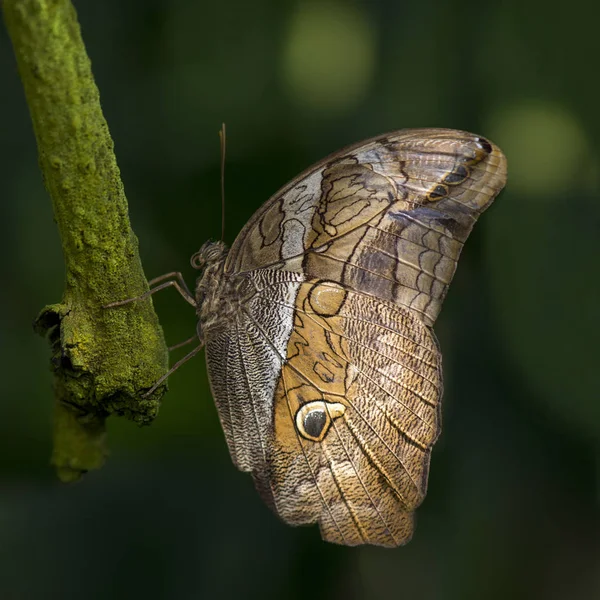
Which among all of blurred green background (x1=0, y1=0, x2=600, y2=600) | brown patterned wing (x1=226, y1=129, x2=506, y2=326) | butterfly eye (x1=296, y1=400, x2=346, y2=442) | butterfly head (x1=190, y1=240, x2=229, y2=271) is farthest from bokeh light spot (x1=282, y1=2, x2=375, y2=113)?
butterfly eye (x1=296, y1=400, x2=346, y2=442)

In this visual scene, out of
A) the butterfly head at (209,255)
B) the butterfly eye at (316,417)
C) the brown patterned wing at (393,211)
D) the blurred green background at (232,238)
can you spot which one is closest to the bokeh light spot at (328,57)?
the blurred green background at (232,238)

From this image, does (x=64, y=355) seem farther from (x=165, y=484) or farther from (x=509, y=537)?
(x=509, y=537)

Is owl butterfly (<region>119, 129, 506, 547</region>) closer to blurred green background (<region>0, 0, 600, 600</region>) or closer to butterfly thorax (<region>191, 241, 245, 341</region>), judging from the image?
butterfly thorax (<region>191, 241, 245, 341</region>)

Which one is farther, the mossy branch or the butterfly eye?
the butterfly eye

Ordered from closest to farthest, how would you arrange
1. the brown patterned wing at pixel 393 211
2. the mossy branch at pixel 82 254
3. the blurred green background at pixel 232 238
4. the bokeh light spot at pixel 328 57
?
the mossy branch at pixel 82 254 < the brown patterned wing at pixel 393 211 < the blurred green background at pixel 232 238 < the bokeh light spot at pixel 328 57

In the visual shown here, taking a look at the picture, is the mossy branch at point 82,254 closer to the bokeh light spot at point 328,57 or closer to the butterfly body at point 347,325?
the butterfly body at point 347,325

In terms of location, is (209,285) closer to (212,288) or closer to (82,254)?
(212,288)

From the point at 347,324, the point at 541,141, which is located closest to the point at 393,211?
the point at 347,324

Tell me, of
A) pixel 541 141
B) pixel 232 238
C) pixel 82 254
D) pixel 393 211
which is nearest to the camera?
pixel 82 254
